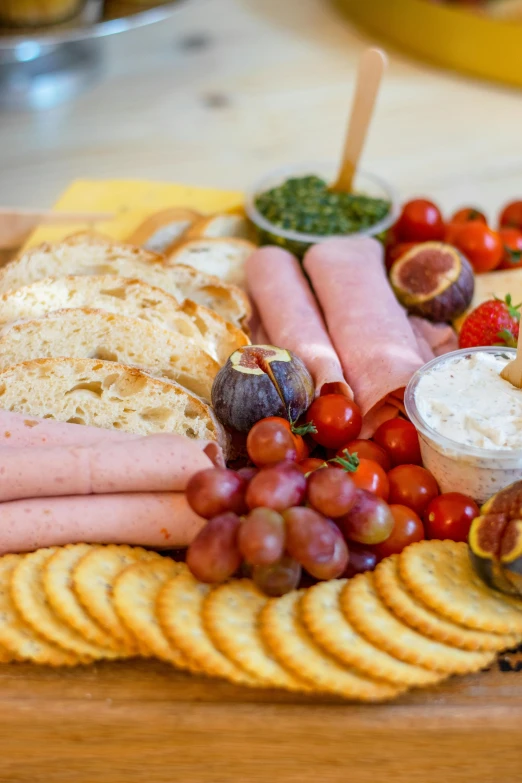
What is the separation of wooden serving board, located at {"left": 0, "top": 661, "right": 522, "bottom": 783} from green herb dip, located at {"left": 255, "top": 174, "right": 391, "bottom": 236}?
1.61m

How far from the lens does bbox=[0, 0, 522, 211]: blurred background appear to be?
14.3 feet

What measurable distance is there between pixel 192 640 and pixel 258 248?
5.27 feet

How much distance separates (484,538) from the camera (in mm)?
1637

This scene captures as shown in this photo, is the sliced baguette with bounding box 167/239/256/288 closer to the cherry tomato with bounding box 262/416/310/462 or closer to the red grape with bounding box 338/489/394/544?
the cherry tomato with bounding box 262/416/310/462

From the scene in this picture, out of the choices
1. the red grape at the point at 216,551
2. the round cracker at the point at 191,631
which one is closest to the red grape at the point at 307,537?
the red grape at the point at 216,551

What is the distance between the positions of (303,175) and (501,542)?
193 centimetres

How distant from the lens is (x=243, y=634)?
1.54 m

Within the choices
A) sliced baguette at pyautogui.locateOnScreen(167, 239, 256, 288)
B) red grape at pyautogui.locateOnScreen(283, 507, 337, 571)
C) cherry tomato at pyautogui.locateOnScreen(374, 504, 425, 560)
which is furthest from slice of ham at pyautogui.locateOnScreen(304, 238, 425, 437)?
red grape at pyautogui.locateOnScreen(283, 507, 337, 571)

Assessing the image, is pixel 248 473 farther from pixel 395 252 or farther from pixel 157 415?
pixel 395 252

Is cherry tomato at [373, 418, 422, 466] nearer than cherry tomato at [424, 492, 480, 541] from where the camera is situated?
No

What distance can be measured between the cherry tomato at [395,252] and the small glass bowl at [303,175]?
79 millimetres

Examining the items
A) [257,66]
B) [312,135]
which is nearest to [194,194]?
[312,135]

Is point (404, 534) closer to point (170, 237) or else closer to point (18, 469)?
point (18, 469)

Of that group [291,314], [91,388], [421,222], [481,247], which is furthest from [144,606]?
[421,222]
